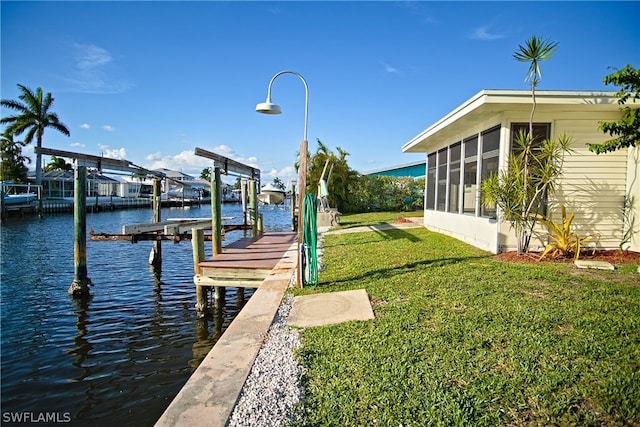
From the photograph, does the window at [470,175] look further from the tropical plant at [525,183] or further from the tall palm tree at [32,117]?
the tall palm tree at [32,117]

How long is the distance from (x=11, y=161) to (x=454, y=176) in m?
49.1

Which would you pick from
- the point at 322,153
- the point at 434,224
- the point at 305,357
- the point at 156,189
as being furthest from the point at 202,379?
the point at 322,153

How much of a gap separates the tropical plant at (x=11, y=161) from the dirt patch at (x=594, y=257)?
4871 centimetres

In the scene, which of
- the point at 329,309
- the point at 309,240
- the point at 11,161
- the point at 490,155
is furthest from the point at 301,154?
the point at 11,161

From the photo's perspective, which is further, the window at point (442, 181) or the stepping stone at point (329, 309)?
the window at point (442, 181)

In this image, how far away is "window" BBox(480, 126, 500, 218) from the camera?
8688 millimetres

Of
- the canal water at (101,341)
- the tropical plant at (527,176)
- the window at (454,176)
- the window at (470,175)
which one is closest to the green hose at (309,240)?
the canal water at (101,341)

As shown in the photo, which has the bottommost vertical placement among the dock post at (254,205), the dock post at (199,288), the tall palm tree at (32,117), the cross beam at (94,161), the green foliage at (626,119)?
the dock post at (199,288)

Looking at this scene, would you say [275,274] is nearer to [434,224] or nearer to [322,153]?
[434,224]

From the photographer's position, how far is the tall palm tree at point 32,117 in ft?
132

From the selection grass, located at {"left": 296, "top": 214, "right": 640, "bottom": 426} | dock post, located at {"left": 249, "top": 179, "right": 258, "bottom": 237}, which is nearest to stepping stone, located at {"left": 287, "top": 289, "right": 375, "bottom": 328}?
grass, located at {"left": 296, "top": 214, "right": 640, "bottom": 426}

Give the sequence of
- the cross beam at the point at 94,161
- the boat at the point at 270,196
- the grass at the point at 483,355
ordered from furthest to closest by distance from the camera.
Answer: the boat at the point at 270,196 < the cross beam at the point at 94,161 < the grass at the point at 483,355

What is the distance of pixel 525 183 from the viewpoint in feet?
25.8

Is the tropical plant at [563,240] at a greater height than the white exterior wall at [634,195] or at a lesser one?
lesser
